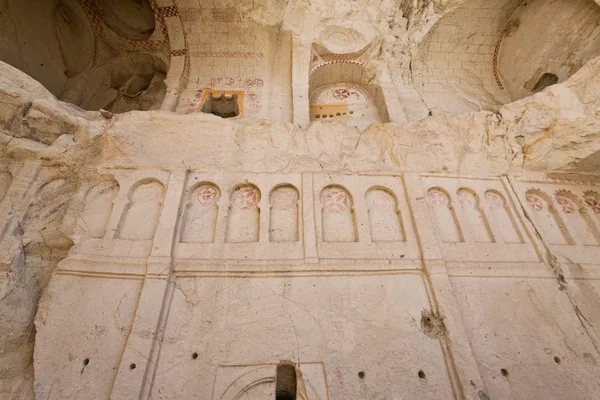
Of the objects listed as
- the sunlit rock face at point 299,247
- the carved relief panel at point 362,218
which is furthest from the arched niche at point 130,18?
the carved relief panel at point 362,218

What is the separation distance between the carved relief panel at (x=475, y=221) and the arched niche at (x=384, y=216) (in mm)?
519

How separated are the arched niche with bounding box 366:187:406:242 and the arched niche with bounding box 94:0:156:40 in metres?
7.06

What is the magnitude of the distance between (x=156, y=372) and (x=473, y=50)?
9.05 m

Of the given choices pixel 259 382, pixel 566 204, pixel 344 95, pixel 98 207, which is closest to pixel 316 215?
pixel 259 382

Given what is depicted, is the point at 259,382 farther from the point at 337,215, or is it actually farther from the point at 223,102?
the point at 223,102

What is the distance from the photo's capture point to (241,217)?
426cm

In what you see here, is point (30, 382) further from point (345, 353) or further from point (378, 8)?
point (378, 8)

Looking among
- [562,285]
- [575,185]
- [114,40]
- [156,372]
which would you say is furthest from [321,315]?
[114,40]

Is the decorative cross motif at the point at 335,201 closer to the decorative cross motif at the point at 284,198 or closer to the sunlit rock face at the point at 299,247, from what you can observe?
the sunlit rock face at the point at 299,247

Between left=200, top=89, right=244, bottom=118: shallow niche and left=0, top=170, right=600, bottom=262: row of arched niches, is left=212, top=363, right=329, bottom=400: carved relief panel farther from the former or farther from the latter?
left=200, top=89, right=244, bottom=118: shallow niche

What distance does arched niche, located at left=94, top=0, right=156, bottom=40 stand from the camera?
7.48 metres

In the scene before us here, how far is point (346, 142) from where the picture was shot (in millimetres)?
4879

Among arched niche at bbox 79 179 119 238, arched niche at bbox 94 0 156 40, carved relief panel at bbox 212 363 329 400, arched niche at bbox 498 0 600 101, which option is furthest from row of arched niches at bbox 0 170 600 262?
arched niche at bbox 94 0 156 40

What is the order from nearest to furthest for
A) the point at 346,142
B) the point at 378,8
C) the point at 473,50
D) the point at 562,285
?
the point at 562,285, the point at 346,142, the point at 378,8, the point at 473,50
